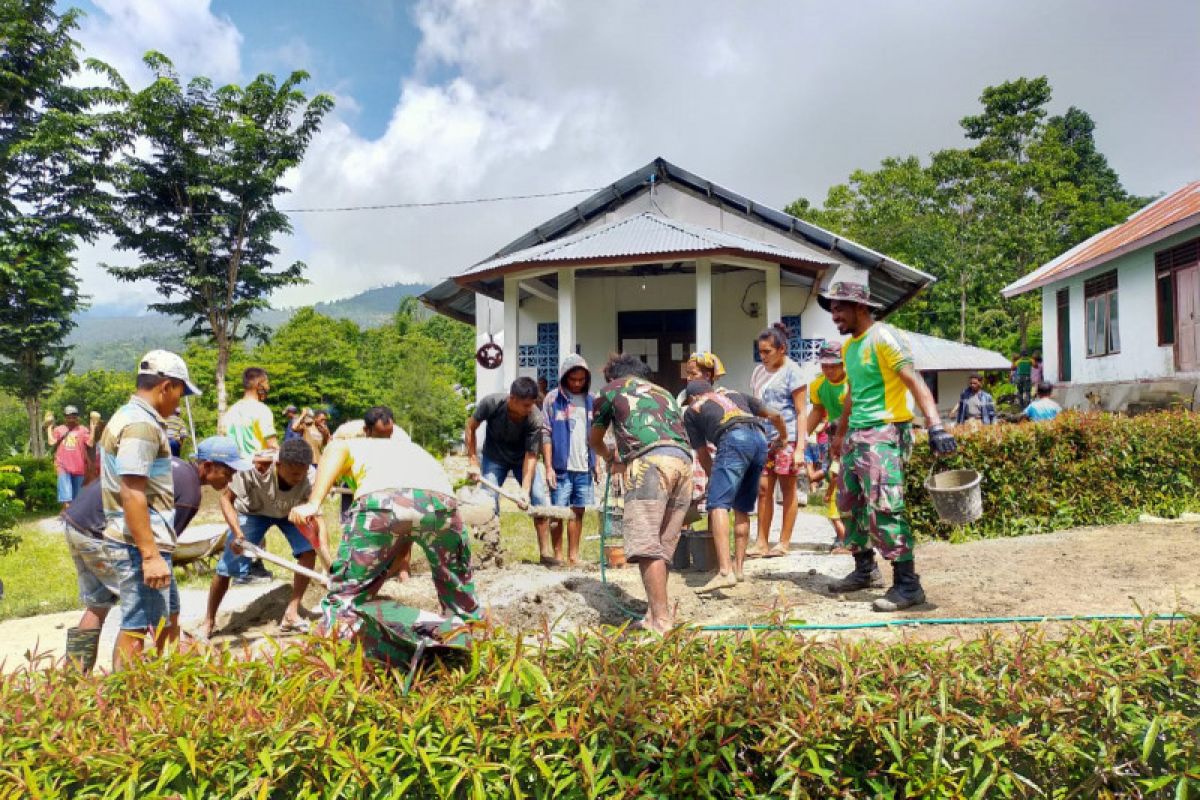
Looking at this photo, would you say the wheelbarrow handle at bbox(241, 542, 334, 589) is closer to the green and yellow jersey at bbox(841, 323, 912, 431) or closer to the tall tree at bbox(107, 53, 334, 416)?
the green and yellow jersey at bbox(841, 323, 912, 431)

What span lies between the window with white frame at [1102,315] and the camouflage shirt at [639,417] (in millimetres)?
16196

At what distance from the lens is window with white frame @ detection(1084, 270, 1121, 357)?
16781mm

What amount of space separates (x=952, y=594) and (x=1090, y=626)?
203 cm

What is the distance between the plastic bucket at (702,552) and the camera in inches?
236

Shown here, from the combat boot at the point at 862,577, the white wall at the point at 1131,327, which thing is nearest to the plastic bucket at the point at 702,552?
the combat boot at the point at 862,577

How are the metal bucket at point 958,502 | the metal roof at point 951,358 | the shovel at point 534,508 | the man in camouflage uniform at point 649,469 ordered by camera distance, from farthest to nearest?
the metal roof at point 951,358 < the shovel at point 534,508 < the metal bucket at point 958,502 < the man in camouflage uniform at point 649,469

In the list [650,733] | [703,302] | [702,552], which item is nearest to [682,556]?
[702,552]

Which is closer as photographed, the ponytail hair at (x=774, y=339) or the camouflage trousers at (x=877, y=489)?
the camouflage trousers at (x=877, y=489)

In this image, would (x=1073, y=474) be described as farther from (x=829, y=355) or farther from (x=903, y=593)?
(x=903, y=593)

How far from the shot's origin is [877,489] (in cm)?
432

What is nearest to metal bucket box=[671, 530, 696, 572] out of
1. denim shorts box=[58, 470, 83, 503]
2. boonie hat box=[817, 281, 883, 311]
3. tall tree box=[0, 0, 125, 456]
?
boonie hat box=[817, 281, 883, 311]

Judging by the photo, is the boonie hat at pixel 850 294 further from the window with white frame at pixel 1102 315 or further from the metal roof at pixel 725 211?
the window with white frame at pixel 1102 315

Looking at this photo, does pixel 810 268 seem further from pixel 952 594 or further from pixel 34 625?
pixel 34 625

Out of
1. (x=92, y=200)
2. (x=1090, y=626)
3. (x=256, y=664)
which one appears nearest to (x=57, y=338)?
(x=92, y=200)
